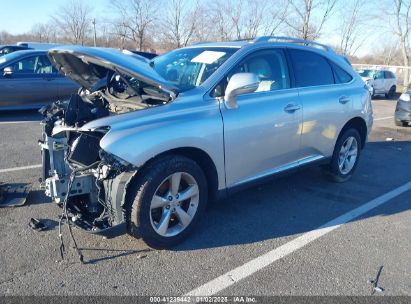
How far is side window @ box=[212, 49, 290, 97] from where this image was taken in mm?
3965

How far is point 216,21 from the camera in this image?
32.1m

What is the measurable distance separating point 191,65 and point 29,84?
6.63 m

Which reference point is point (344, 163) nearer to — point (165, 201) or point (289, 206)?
point (289, 206)

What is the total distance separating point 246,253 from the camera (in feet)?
11.2

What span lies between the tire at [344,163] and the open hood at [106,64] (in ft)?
A: 9.06


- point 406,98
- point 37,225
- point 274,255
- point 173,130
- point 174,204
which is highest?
point 173,130

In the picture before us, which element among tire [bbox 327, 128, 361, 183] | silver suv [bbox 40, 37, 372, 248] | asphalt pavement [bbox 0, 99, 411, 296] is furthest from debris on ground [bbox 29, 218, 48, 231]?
tire [bbox 327, 128, 361, 183]

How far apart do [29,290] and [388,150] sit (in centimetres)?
698

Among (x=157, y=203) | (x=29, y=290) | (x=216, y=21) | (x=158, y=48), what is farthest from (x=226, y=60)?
(x=158, y=48)

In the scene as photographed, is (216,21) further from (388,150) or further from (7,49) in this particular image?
(388,150)

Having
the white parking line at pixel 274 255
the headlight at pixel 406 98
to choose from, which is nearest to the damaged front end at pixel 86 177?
the white parking line at pixel 274 255

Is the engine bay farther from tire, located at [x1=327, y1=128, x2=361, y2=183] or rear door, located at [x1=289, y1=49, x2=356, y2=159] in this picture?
tire, located at [x1=327, y1=128, x2=361, y2=183]

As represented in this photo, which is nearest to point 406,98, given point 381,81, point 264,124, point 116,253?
point 264,124

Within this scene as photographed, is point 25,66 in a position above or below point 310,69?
above
